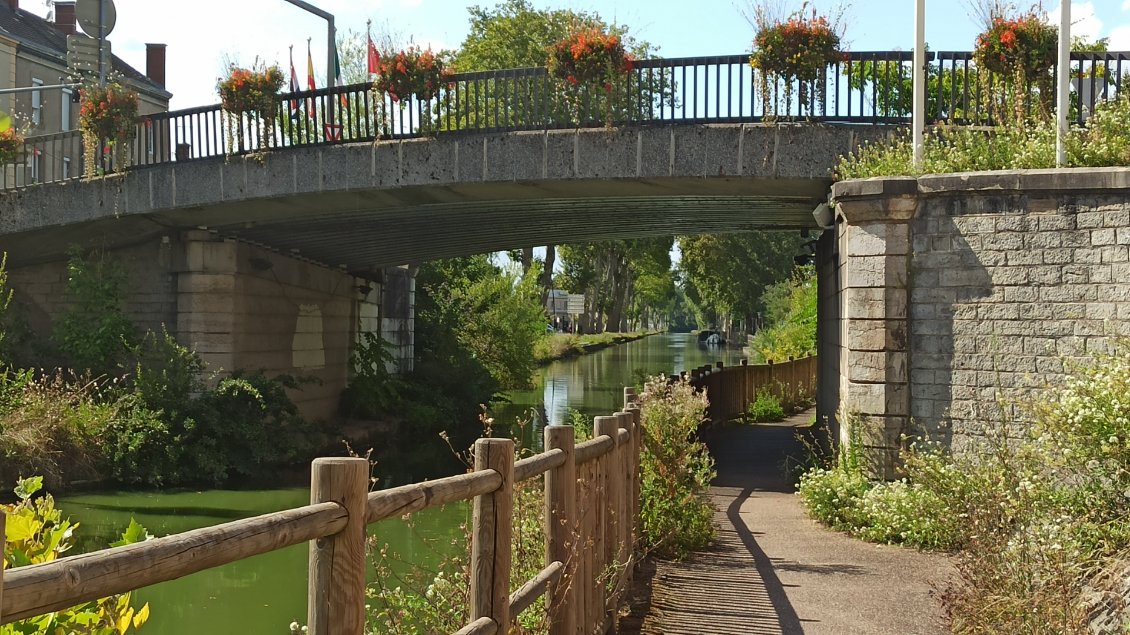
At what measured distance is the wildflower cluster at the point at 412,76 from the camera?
1407 centimetres

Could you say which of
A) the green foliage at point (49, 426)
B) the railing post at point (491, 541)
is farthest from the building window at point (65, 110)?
the railing post at point (491, 541)

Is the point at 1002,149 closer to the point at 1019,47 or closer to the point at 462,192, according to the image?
the point at 1019,47

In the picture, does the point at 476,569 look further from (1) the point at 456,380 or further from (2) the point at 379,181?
(1) the point at 456,380

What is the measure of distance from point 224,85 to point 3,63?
910 inches

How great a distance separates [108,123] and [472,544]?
13601 millimetres

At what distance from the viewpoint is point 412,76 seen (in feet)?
46.2

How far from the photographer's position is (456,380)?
2498 cm

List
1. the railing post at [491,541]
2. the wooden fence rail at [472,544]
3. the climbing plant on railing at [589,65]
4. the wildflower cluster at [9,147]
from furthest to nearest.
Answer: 1. the wildflower cluster at [9,147]
2. the climbing plant on railing at [589,65]
3. the railing post at [491,541]
4. the wooden fence rail at [472,544]

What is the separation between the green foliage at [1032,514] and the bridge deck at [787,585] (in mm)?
344

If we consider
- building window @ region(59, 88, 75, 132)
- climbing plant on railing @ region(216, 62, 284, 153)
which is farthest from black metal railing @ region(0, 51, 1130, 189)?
building window @ region(59, 88, 75, 132)

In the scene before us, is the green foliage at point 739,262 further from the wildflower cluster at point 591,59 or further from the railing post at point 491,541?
the railing post at point 491,541

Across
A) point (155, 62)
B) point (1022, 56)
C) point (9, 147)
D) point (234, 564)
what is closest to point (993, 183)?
point (1022, 56)

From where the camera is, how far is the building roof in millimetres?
34875

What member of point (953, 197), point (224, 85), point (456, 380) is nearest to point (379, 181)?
point (224, 85)
